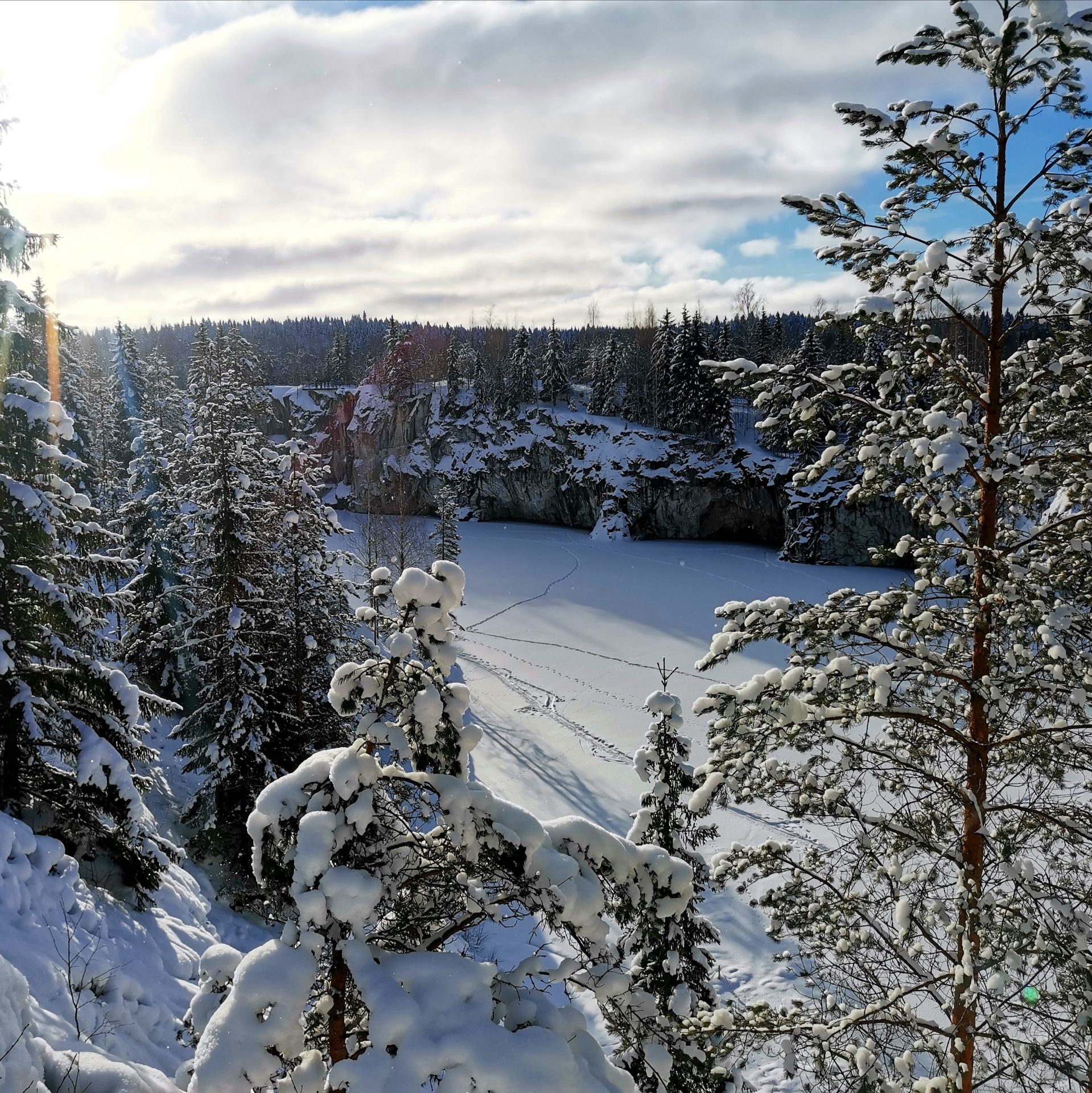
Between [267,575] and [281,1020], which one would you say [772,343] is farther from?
[281,1020]

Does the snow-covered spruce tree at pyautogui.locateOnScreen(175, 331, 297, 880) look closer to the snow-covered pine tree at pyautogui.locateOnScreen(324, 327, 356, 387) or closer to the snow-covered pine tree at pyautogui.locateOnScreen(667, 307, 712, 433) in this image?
the snow-covered pine tree at pyautogui.locateOnScreen(667, 307, 712, 433)

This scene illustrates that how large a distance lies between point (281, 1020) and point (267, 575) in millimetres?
12836

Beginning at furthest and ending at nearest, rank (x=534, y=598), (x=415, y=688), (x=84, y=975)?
(x=534, y=598)
(x=84, y=975)
(x=415, y=688)

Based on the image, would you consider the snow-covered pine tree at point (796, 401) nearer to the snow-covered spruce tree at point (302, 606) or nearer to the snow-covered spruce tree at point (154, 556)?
the snow-covered spruce tree at point (302, 606)

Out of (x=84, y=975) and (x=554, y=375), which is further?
(x=554, y=375)

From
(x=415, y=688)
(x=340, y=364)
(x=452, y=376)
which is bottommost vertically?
(x=415, y=688)

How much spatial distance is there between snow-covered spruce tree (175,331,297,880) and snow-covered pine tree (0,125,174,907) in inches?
135

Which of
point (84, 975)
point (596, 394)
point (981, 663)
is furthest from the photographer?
point (596, 394)

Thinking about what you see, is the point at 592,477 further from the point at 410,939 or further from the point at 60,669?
the point at 410,939

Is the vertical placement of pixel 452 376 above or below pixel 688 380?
above

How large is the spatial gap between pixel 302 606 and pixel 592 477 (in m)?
45.0

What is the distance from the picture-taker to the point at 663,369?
58969 millimetres

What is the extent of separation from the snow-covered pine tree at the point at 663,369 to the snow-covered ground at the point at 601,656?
11.7 metres

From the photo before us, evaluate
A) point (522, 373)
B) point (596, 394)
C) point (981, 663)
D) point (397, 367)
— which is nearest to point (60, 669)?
point (981, 663)
